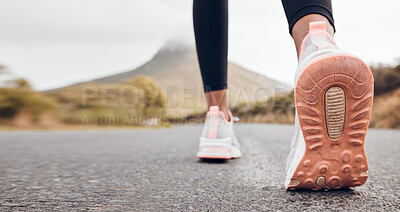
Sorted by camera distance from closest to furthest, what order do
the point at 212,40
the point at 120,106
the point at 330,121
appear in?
the point at 330,121 < the point at 212,40 < the point at 120,106

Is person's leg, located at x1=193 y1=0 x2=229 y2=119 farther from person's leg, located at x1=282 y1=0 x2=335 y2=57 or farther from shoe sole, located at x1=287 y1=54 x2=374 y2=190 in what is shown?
shoe sole, located at x1=287 y1=54 x2=374 y2=190

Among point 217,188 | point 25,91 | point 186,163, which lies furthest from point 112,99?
point 217,188

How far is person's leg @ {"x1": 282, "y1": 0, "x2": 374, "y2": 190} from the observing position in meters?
0.60

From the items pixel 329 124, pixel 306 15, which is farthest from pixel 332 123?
pixel 306 15

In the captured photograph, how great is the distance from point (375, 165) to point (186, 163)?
0.68 meters

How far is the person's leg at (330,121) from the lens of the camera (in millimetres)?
598

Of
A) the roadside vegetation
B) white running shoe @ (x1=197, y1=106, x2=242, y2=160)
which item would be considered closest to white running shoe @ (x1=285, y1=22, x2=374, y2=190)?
white running shoe @ (x1=197, y1=106, x2=242, y2=160)

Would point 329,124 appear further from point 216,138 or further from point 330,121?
point 216,138

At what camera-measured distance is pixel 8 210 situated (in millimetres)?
536

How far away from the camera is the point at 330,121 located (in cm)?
62

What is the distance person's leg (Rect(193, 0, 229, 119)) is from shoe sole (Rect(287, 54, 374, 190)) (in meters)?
0.50

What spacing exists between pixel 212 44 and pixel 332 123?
573mm

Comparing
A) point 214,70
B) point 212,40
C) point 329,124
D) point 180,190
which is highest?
point 212,40

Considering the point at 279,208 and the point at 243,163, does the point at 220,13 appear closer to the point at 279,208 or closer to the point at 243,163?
the point at 243,163
